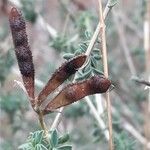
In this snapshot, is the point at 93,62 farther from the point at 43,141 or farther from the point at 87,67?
the point at 43,141

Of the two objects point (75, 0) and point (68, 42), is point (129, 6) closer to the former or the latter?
point (75, 0)

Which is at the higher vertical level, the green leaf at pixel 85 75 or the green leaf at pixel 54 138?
the green leaf at pixel 85 75

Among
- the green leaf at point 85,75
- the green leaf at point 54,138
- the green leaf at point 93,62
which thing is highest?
the green leaf at point 93,62

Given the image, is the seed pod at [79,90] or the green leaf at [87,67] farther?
the green leaf at [87,67]

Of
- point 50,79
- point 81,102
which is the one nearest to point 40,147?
point 50,79

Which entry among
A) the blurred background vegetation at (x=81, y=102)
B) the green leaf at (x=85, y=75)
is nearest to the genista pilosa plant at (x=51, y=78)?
the green leaf at (x=85, y=75)

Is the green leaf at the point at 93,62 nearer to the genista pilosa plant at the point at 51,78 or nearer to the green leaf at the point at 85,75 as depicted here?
the green leaf at the point at 85,75
